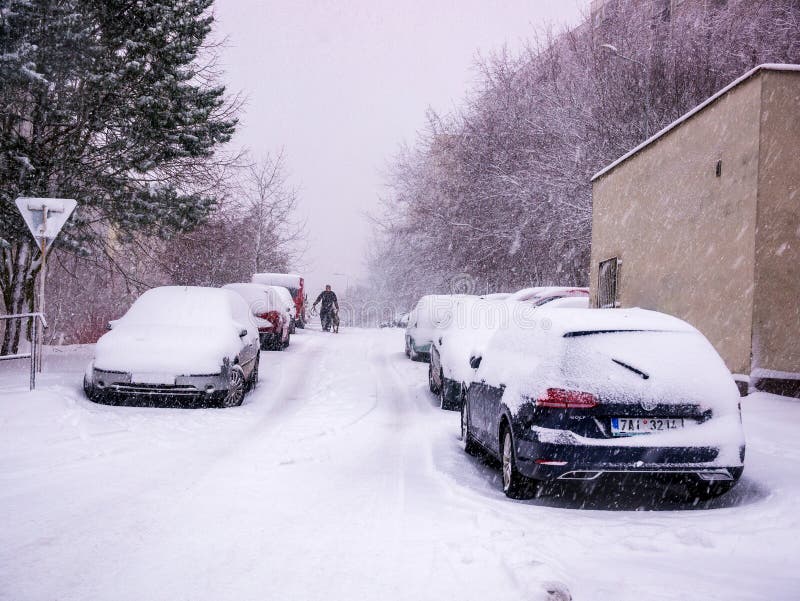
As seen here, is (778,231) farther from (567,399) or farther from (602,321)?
(567,399)

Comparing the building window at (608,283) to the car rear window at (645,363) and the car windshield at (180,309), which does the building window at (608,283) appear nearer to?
the car windshield at (180,309)

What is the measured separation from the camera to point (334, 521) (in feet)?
17.1

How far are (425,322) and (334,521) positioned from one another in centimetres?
1219

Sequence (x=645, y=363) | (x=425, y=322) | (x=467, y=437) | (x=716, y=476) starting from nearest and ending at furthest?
1. (x=716, y=476)
2. (x=645, y=363)
3. (x=467, y=437)
4. (x=425, y=322)

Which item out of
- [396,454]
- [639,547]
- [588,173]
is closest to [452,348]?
[396,454]

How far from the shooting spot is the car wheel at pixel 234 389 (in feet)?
34.3

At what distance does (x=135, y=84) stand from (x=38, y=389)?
25.7 feet

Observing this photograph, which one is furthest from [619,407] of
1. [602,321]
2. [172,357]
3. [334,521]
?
[172,357]

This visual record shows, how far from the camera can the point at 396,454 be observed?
7938 mm

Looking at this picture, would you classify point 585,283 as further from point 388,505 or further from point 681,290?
point 388,505

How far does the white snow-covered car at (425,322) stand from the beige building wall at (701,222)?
4.00m

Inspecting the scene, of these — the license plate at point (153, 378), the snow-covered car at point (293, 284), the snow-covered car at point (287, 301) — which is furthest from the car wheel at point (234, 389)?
the snow-covered car at point (293, 284)

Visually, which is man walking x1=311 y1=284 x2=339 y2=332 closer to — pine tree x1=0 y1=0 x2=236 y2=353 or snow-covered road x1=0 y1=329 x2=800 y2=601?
pine tree x1=0 y1=0 x2=236 y2=353

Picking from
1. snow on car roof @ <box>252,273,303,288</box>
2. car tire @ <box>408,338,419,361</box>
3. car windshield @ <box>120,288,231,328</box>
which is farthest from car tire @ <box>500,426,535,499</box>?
snow on car roof @ <box>252,273,303,288</box>
